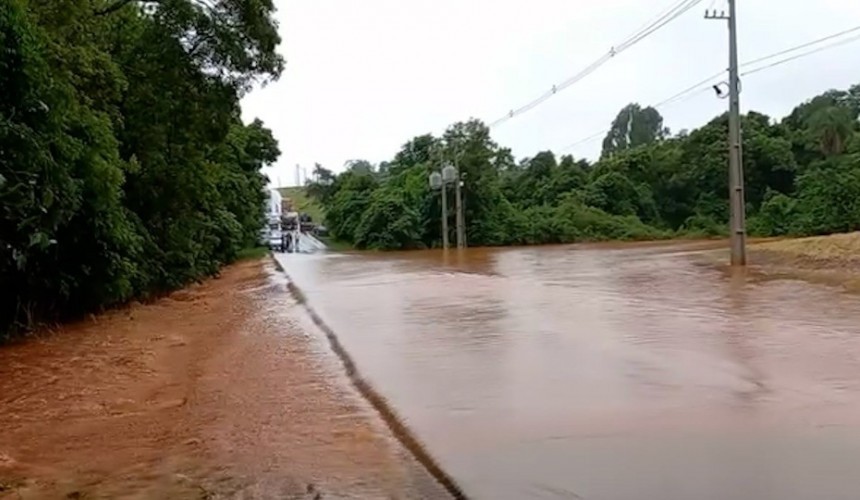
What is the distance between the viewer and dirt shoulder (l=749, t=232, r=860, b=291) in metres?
18.0

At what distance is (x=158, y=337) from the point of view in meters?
13.4

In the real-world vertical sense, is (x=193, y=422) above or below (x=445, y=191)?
below

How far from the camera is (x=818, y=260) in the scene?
21266mm

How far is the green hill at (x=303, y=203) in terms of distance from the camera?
7871 centimetres

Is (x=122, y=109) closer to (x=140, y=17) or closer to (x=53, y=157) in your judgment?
(x=140, y=17)

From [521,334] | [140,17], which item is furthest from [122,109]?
[521,334]

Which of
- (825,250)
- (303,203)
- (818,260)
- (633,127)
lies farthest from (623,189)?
(303,203)

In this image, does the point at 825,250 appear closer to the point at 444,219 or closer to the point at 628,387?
the point at 628,387

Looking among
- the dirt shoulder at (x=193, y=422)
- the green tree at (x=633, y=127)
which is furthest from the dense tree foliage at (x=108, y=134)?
the green tree at (x=633, y=127)

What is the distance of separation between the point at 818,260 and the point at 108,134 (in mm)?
15902

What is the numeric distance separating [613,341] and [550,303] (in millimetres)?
4496

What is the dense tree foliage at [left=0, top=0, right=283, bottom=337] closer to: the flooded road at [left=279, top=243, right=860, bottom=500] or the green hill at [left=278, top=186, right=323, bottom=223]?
the flooded road at [left=279, top=243, right=860, bottom=500]

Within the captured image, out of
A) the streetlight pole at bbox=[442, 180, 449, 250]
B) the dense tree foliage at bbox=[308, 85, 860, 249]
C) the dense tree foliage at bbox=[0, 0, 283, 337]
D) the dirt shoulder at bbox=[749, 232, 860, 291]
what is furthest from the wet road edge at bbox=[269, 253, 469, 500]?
the dense tree foliage at bbox=[308, 85, 860, 249]

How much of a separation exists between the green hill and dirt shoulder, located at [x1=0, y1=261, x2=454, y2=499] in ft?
196
